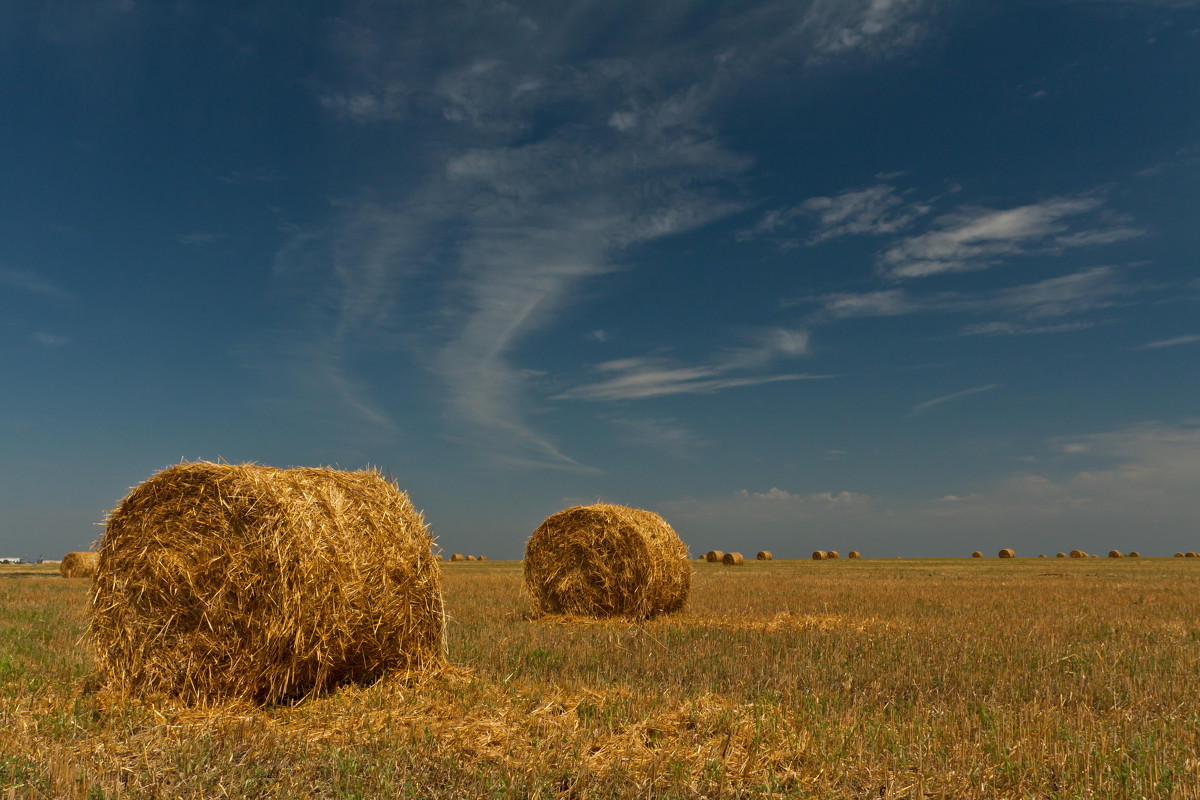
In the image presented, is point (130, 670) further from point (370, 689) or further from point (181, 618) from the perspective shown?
point (370, 689)

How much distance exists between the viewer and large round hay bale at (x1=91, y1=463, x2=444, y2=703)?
7.54 metres

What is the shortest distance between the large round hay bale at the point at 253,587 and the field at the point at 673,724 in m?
0.36

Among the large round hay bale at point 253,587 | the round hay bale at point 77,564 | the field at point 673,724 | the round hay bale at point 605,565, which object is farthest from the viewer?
the round hay bale at point 77,564

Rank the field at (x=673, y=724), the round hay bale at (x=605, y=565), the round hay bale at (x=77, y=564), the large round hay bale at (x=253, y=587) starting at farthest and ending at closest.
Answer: the round hay bale at (x=77, y=564)
the round hay bale at (x=605, y=565)
the large round hay bale at (x=253, y=587)
the field at (x=673, y=724)

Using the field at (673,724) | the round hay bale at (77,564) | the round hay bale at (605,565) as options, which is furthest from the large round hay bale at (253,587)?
the round hay bale at (77,564)

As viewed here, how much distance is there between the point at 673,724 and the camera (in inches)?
243

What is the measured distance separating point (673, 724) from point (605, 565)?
29.1 feet

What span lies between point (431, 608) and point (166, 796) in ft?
13.4

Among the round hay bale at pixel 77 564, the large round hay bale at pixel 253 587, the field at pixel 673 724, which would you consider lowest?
the field at pixel 673 724

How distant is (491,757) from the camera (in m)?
5.56

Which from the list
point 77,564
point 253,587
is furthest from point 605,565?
point 77,564

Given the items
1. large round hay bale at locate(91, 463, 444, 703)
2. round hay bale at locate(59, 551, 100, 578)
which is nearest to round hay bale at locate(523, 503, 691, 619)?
large round hay bale at locate(91, 463, 444, 703)

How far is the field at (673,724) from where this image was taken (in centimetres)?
508

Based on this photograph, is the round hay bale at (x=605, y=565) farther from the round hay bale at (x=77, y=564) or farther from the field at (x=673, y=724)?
the round hay bale at (x=77, y=564)
